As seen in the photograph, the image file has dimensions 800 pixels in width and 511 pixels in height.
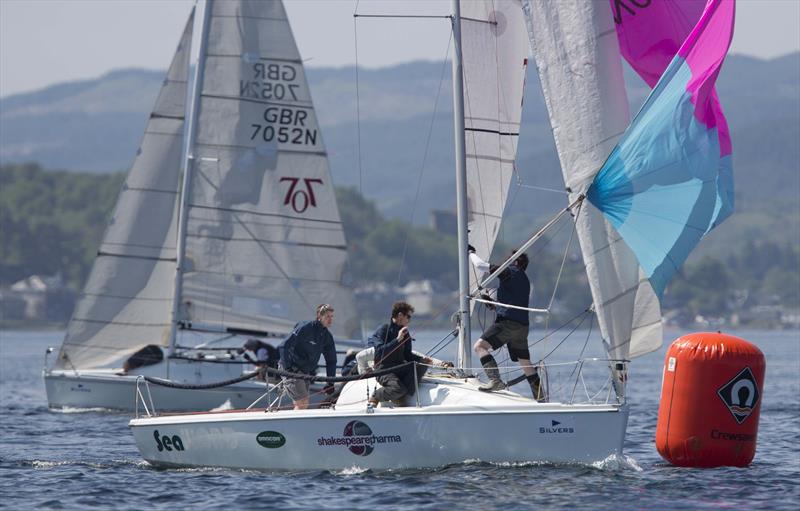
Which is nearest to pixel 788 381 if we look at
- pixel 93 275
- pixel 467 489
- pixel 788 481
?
pixel 93 275

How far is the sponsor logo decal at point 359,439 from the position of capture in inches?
705

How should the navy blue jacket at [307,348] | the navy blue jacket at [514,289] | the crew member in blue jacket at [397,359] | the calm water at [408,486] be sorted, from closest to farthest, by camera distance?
the calm water at [408,486] → the crew member in blue jacket at [397,359] → the navy blue jacket at [514,289] → the navy blue jacket at [307,348]

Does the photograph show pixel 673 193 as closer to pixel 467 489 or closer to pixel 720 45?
pixel 720 45

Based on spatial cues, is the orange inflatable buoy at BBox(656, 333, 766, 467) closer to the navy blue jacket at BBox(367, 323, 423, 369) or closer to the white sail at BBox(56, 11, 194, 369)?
the navy blue jacket at BBox(367, 323, 423, 369)

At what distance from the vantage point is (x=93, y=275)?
105 ft

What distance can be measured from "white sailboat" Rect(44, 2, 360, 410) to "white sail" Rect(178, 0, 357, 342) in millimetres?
22

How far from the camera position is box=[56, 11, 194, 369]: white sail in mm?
31922

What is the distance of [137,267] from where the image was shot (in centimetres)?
3212

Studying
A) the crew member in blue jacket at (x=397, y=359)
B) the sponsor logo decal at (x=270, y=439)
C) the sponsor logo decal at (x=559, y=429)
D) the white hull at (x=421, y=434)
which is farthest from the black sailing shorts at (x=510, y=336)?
the sponsor logo decal at (x=270, y=439)

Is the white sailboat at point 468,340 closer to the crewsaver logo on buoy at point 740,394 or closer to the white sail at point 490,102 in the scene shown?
the white sail at point 490,102

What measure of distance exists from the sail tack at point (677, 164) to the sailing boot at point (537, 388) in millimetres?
1889

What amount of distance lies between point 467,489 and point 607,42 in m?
5.82

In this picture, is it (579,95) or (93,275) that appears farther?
(93,275)

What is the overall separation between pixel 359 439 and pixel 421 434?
2.65 feet
